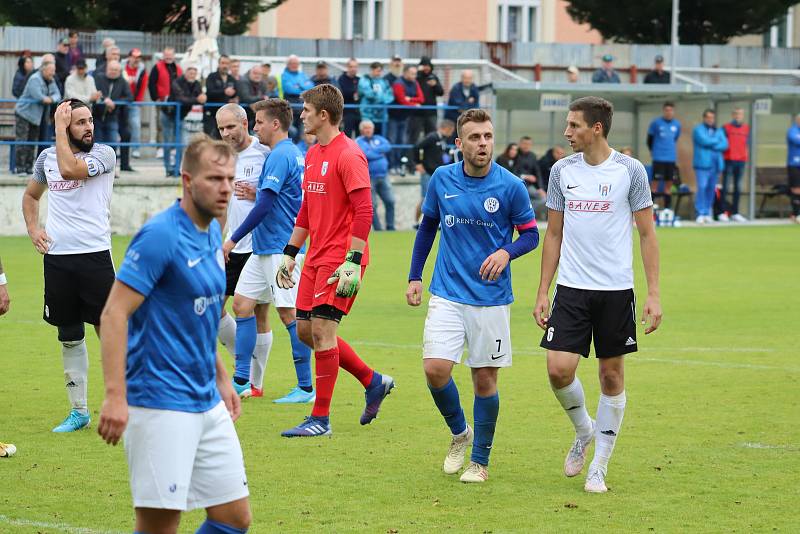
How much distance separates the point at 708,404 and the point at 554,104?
68.8ft

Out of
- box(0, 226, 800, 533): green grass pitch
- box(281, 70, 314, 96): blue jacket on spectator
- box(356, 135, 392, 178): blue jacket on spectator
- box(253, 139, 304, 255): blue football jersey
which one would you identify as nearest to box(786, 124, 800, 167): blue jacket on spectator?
box(356, 135, 392, 178): blue jacket on spectator

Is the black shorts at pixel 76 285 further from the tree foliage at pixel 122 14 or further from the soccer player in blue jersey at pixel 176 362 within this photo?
the tree foliage at pixel 122 14

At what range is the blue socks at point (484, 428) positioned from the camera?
25.4ft

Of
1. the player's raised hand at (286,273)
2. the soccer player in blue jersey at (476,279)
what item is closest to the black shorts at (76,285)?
the player's raised hand at (286,273)

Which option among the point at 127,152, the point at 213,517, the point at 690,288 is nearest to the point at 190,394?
the point at 213,517

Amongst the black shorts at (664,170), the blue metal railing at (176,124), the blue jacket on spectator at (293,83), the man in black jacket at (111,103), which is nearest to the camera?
the man in black jacket at (111,103)

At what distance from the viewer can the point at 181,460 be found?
4934 millimetres

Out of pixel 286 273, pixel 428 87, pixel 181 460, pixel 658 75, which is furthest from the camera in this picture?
pixel 658 75

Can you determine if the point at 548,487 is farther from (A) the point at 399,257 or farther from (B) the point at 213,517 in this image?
(A) the point at 399,257

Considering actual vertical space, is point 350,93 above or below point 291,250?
above

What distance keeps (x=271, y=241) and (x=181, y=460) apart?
5246 millimetres

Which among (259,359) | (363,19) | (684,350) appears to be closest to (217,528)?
(259,359)

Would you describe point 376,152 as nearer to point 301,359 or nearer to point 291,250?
point 301,359

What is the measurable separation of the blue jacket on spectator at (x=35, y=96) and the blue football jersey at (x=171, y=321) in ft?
62.7
